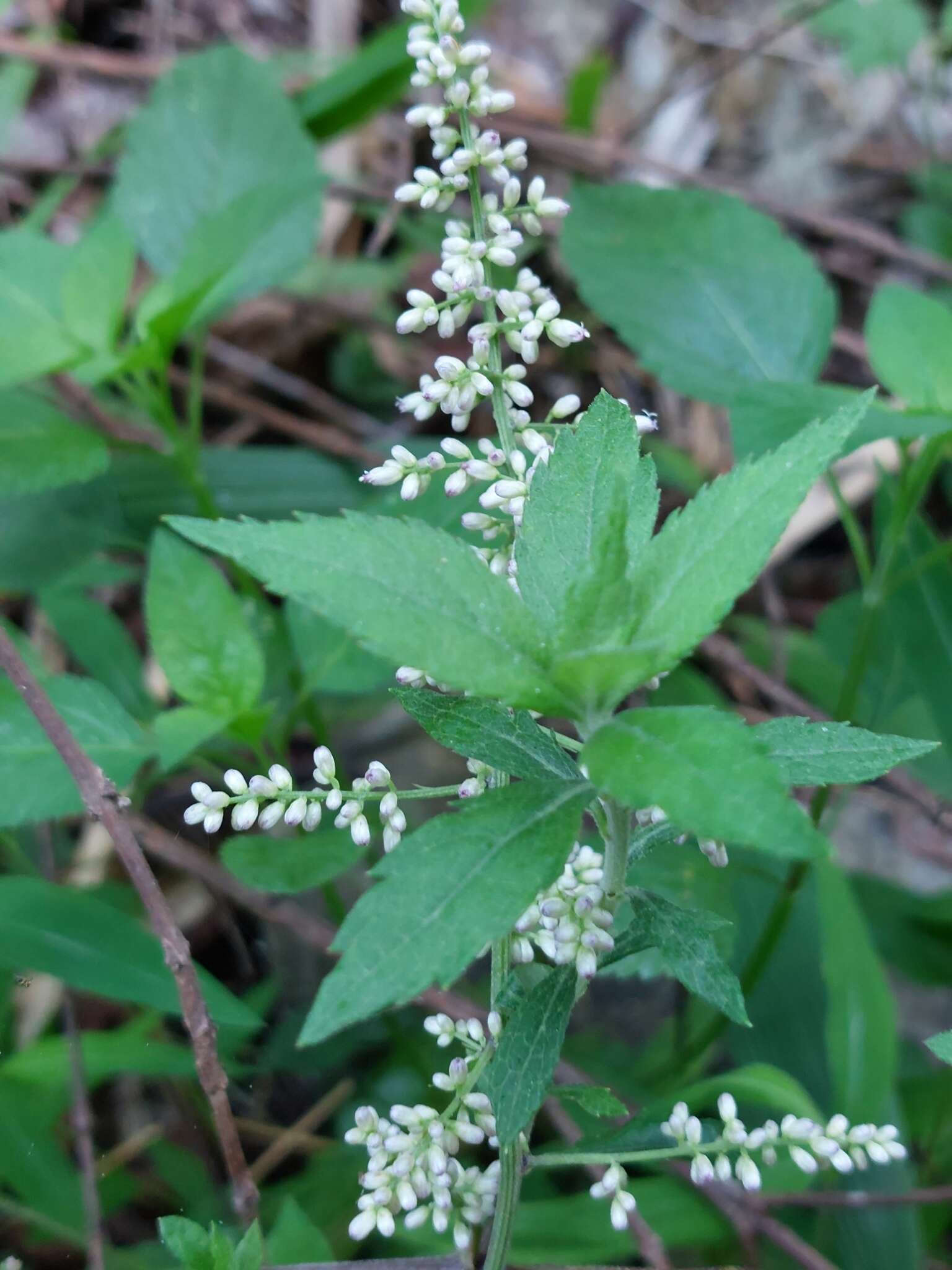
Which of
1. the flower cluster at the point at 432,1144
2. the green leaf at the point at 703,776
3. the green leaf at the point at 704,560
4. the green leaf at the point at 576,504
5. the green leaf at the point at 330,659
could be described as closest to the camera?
the green leaf at the point at 703,776

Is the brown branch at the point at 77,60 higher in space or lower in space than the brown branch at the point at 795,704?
higher

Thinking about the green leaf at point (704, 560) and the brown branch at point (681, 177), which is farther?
the brown branch at point (681, 177)

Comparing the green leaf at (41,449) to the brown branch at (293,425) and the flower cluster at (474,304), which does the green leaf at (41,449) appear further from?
the flower cluster at (474,304)

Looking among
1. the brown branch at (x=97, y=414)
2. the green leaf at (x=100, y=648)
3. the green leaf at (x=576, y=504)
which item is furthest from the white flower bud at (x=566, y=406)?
the brown branch at (x=97, y=414)

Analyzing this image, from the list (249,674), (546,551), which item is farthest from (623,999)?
(546,551)

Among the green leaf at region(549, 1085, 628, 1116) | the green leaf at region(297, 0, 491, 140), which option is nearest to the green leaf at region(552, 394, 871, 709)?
the green leaf at region(549, 1085, 628, 1116)

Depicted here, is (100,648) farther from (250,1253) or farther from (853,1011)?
(853,1011)

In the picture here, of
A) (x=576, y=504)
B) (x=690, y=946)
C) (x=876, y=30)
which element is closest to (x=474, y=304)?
(x=576, y=504)
